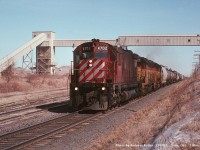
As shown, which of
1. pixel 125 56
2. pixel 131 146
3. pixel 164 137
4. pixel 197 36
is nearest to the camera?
pixel 164 137

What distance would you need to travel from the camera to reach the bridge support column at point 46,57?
69.9 m

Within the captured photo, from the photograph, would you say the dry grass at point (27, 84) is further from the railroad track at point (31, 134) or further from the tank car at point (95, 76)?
the railroad track at point (31, 134)

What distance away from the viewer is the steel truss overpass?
210 ft

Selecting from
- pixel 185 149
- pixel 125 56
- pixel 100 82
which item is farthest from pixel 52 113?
pixel 185 149

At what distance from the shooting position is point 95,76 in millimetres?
19031

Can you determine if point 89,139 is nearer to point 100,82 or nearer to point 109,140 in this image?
point 109,140

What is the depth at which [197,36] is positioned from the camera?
66.0 m

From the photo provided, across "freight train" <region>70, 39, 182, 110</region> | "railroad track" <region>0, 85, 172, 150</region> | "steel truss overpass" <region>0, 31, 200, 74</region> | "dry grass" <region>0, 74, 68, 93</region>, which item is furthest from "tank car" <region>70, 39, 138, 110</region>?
"steel truss overpass" <region>0, 31, 200, 74</region>

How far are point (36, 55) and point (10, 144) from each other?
61547mm

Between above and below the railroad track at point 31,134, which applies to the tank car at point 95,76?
above

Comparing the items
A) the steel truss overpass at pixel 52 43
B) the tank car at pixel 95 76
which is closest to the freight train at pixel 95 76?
the tank car at pixel 95 76

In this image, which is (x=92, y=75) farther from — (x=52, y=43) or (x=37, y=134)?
(x=52, y=43)

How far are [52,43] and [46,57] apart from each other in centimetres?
320

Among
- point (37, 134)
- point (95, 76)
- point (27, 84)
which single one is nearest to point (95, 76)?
point (95, 76)
